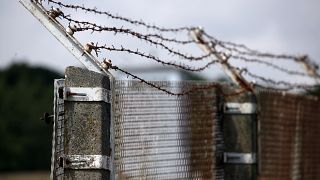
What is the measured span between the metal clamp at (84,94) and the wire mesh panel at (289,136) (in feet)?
9.58

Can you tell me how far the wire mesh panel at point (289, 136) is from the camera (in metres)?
8.04

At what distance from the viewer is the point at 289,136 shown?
878 cm

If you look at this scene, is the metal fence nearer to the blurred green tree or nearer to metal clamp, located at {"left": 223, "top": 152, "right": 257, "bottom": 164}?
metal clamp, located at {"left": 223, "top": 152, "right": 257, "bottom": 164}

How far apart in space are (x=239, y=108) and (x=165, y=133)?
1.45 meters

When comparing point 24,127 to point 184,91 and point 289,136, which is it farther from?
point 184,91

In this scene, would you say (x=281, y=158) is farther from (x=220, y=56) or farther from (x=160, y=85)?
(x=160, y=85)

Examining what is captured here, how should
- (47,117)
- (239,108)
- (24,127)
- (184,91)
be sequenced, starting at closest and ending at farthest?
1. (47,117)
2. (184,91)
3. (239,108)
4. (24,127)

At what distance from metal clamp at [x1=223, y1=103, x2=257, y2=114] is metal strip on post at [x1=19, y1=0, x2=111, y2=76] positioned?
7.52 ft

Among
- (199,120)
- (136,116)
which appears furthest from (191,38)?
(136,116)

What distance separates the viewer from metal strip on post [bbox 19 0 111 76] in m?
5.46

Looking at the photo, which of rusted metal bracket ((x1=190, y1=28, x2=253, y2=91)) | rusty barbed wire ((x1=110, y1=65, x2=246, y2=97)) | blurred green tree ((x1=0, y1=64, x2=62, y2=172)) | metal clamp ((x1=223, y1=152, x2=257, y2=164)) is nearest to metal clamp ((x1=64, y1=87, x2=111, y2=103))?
rusty barbed wire ((x1=110, y1=65, x2=246, y2=97))

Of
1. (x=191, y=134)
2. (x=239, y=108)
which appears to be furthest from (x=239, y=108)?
(x=191, y=134)

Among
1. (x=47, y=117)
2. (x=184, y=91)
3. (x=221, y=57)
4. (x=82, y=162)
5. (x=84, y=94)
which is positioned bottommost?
(x=82, y=162)

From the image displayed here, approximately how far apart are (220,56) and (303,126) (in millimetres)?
1995
